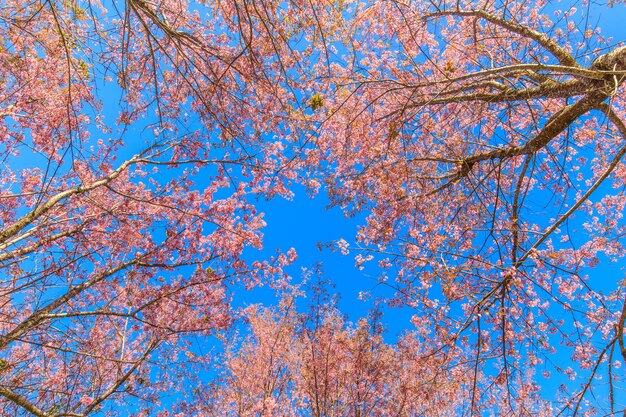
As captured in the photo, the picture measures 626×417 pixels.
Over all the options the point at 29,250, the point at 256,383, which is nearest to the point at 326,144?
the point at 29,250

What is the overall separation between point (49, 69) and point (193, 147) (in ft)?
8.05

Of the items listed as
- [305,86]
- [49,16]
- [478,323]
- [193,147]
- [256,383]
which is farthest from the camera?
[256,383]

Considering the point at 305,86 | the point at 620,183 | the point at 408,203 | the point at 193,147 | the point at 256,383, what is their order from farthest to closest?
1. the point at 256,383
2. the point at 620,183
3. the point at 408,203
4. the point at 193,147
5. the point at 305,86

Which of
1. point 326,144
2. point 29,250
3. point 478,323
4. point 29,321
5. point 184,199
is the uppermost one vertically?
point 326,144

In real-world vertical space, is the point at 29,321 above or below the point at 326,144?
below

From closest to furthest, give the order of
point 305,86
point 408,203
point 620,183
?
point 305,86 < point 408,203 < point 620,183

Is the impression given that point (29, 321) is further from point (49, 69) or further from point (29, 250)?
point (49, 69)

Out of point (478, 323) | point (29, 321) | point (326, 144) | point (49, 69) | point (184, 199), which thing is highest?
point (326, 144)

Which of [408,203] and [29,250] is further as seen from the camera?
[408,203]

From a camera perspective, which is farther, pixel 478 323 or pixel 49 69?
pixel 49 69

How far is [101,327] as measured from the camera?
735 cm

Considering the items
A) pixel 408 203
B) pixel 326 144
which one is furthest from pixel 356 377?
pixel 326 144

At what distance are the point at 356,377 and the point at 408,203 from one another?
145 inches

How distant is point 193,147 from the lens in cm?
548
